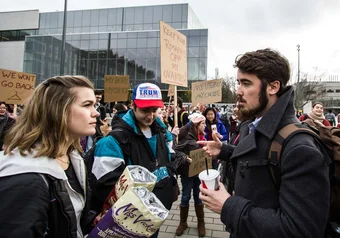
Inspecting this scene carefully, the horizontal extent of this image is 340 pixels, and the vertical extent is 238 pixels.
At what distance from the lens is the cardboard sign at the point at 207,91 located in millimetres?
7441

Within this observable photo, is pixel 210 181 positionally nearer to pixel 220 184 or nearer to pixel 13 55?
pixel 220 184

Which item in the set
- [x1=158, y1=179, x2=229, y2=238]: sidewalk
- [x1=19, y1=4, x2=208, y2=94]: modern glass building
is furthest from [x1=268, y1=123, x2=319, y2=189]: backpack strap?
[x1=19, y1=4, x2=208, y2=94]: modern glass building

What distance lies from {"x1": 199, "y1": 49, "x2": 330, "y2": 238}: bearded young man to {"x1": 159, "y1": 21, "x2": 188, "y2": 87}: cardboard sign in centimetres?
270

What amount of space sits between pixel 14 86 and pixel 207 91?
5.17 m

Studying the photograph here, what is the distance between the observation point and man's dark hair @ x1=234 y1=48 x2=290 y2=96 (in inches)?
64.6

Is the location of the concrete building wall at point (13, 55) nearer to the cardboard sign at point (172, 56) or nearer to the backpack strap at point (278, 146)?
the cardboard sign at point (172, 56)

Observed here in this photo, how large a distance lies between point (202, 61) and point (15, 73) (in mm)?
33121

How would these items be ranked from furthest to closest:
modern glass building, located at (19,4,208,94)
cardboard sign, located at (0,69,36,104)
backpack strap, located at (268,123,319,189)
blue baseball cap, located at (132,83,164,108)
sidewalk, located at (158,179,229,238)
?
1. modern glass building, located at (19,4,208,94)
2. cardboard sign, located at (0,69,36,104)
3. sidewalk, located at (158,179,229,238)
4. blue baseball cap, located at (132,83,164,108)
5. backpack strap, located at (268,123,319,189)

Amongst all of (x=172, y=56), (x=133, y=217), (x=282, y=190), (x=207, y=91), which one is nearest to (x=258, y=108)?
(x=282, y=190)

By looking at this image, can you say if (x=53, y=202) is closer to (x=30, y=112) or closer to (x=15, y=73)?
(x=30, y=112)

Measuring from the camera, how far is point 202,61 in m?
37.2

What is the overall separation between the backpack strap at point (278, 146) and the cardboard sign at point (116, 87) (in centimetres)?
638

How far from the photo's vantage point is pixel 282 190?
1.34 metres

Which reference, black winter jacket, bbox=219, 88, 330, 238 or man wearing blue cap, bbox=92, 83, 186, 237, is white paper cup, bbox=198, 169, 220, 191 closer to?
black winter jacket, bbox=219, 88, 330, 238
